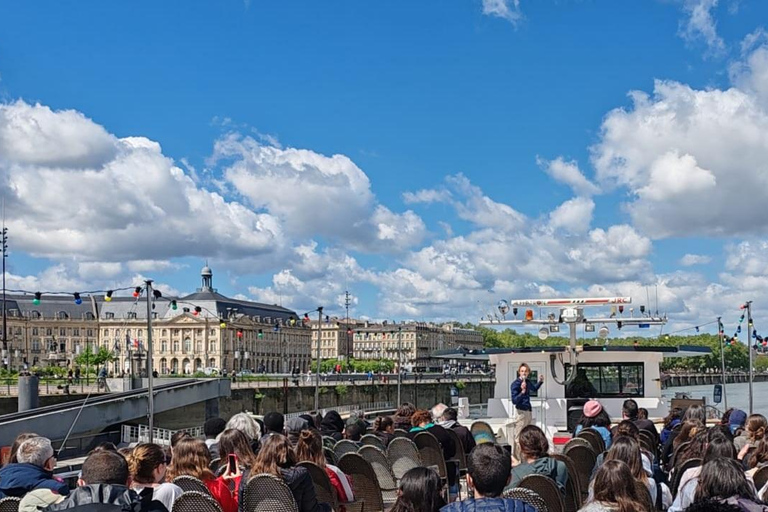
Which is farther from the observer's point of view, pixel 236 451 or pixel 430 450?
pixel 430 450

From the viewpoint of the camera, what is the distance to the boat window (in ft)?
80.3

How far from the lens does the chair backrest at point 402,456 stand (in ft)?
33.6

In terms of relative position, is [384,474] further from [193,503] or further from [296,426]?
[193,503]

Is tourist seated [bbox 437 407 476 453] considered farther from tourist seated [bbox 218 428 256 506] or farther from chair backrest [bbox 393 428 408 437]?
tourist seated [bbox 218 428 256 506]

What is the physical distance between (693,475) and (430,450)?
171 inches

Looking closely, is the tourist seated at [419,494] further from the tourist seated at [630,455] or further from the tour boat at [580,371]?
the tour boat at [580,371]

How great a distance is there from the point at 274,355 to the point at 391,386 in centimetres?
10428

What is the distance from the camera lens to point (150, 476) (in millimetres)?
6316

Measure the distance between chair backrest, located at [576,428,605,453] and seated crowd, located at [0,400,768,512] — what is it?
0.08 feet

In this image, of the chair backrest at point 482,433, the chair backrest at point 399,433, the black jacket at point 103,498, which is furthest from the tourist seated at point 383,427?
the black jacket at point 103,498

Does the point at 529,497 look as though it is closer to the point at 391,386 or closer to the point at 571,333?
the point at 571,333

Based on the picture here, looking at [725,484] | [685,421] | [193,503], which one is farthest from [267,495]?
[685,421]

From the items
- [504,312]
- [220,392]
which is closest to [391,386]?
[220,392]

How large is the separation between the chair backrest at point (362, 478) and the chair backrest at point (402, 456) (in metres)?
1.41
